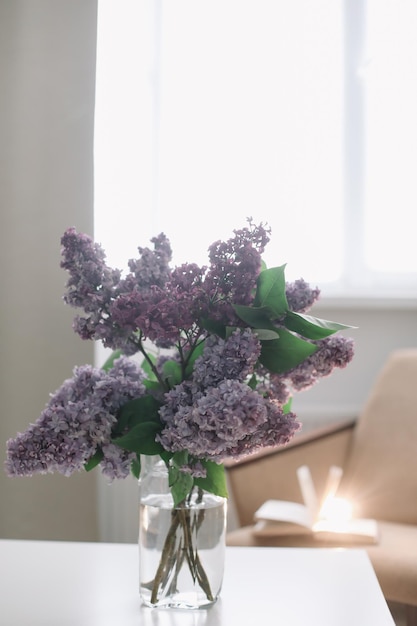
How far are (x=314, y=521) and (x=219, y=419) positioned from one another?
1319 millimetres

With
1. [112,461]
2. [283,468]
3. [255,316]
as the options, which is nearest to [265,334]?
[255,316]

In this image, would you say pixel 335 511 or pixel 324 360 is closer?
pixel 324 360

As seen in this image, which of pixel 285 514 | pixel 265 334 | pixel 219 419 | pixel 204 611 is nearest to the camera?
pixel 219 419

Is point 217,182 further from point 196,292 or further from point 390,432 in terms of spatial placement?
point 196,292

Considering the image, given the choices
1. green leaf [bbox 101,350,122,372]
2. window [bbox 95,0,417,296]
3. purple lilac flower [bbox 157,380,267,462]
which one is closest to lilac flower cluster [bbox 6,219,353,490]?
purple lilac flower [bbox 157,380,267,462]

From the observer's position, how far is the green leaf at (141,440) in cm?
92

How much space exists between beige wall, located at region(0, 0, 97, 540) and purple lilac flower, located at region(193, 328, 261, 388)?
155cm

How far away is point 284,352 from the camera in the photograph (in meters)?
0.94

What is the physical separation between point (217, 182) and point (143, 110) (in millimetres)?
377

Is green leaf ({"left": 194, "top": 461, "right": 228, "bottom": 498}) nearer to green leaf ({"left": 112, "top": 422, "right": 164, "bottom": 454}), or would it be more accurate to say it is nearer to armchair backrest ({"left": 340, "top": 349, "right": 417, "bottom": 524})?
green leaf ({"left": 112, "top": 422, "right": 164, "bottom": 454})

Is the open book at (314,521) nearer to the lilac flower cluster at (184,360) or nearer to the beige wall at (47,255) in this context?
the beige wall at (47,255)

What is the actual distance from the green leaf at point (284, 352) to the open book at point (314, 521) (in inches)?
43.5

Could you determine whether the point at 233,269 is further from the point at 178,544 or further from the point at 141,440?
the point at 178,544

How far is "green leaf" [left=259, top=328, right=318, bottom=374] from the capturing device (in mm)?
929
